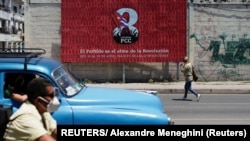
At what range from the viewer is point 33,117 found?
3.23m

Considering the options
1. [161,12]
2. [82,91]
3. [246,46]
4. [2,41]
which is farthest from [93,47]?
[2,41]

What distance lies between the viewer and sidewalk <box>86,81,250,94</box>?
1812cm

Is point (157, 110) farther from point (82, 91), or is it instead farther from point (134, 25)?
point (134, 25)

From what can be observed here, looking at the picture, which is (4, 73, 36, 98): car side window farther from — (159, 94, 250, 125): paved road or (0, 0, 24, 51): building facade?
(0, 0, 24, 51): building facade

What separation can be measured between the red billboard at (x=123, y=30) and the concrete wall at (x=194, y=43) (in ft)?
1.98

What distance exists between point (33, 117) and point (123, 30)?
17.5 meters

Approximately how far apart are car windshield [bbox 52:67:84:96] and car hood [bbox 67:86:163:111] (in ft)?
0.27

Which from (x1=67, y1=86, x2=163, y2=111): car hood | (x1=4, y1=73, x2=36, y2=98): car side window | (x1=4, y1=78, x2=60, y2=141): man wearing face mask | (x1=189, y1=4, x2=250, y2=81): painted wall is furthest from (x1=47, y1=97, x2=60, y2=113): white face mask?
(x1=189, y1=4, x2=250, y2=81): painted wall

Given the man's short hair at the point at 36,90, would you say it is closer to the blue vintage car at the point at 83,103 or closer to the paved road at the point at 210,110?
the blue vintage car at the point at 83,103

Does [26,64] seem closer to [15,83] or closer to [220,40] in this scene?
[15,83]

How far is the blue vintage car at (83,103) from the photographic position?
5188 mm

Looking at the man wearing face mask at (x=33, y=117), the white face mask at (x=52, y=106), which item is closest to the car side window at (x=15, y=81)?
the white face mask at (x=52, y=106)

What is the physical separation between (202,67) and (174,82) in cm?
156

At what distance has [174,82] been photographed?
20.8 m
